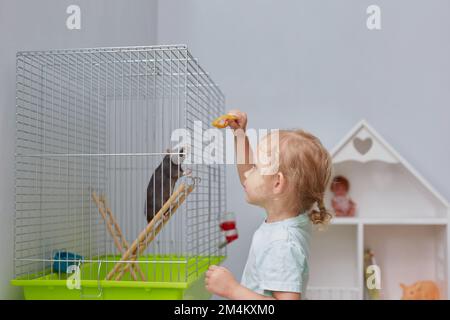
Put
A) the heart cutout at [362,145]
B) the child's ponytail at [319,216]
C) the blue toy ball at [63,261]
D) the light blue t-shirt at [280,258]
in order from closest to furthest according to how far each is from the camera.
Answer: the light blue t-shirt at [280,258] → the child's ponytail at [319,216] → the blue toy ball at [63,261] → the heart cutout at [362,145]

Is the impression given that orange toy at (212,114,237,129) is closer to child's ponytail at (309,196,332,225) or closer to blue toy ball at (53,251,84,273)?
child's ponytail at (309,196,332,225)

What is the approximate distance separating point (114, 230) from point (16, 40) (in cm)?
49

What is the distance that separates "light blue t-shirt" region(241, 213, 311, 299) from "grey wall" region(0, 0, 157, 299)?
1.57 ft

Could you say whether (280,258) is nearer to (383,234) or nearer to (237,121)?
(237,121)

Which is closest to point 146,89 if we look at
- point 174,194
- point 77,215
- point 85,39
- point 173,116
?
point 173,116

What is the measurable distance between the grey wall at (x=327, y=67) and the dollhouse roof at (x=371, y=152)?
141mm

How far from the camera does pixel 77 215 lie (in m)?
1.43

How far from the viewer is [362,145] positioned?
5.92 ft

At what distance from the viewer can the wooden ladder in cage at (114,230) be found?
132cm

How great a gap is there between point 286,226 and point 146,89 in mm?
790

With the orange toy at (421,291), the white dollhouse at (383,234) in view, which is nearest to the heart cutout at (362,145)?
the white dollhouse at (383,234)

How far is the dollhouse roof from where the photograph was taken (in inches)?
66.7

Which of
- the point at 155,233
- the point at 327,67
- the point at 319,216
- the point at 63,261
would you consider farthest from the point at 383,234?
the point at 63,261

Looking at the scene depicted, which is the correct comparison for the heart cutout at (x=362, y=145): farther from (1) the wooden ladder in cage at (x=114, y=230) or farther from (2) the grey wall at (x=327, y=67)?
(1) the wooden ladder in cage at (x=114, y=230)
